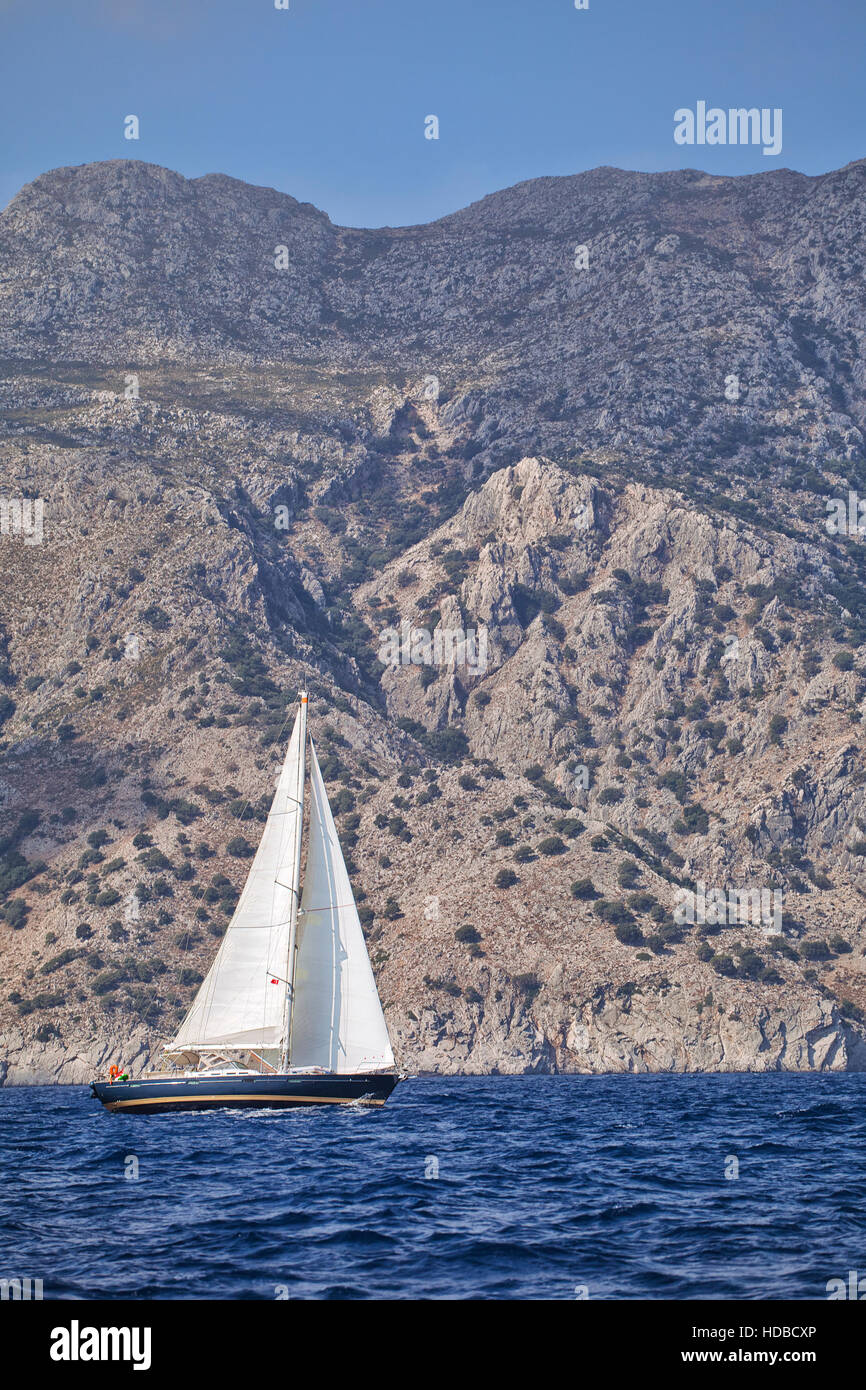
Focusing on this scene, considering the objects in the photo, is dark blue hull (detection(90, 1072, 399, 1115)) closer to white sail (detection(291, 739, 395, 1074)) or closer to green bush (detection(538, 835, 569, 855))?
white sail (detection(291, 739, 395, 1074))

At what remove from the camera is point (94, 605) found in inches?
5714

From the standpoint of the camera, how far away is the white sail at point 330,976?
52.7 meters

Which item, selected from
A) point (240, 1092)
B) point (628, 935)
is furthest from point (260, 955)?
point (628, 935)

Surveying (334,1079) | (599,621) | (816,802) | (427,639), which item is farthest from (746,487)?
(334,1079)

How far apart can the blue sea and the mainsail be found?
3099 millimetres

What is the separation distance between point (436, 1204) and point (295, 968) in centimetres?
2098

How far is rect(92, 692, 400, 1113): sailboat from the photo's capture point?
52500 millimetres

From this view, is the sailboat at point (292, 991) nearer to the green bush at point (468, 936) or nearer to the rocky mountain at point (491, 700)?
the rocky mountain at point (491, 700)

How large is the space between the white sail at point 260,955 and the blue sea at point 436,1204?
364 centimetres

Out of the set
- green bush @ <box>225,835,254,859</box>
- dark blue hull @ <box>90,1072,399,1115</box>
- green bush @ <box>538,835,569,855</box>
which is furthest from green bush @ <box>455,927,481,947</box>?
dark blue hull @ <box>90,1072,399,1115</box>

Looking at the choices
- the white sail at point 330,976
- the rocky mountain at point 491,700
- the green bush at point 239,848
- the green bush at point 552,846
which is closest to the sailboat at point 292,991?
the white sail at point 330,976

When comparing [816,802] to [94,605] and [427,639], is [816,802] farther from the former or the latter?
[94,605]
